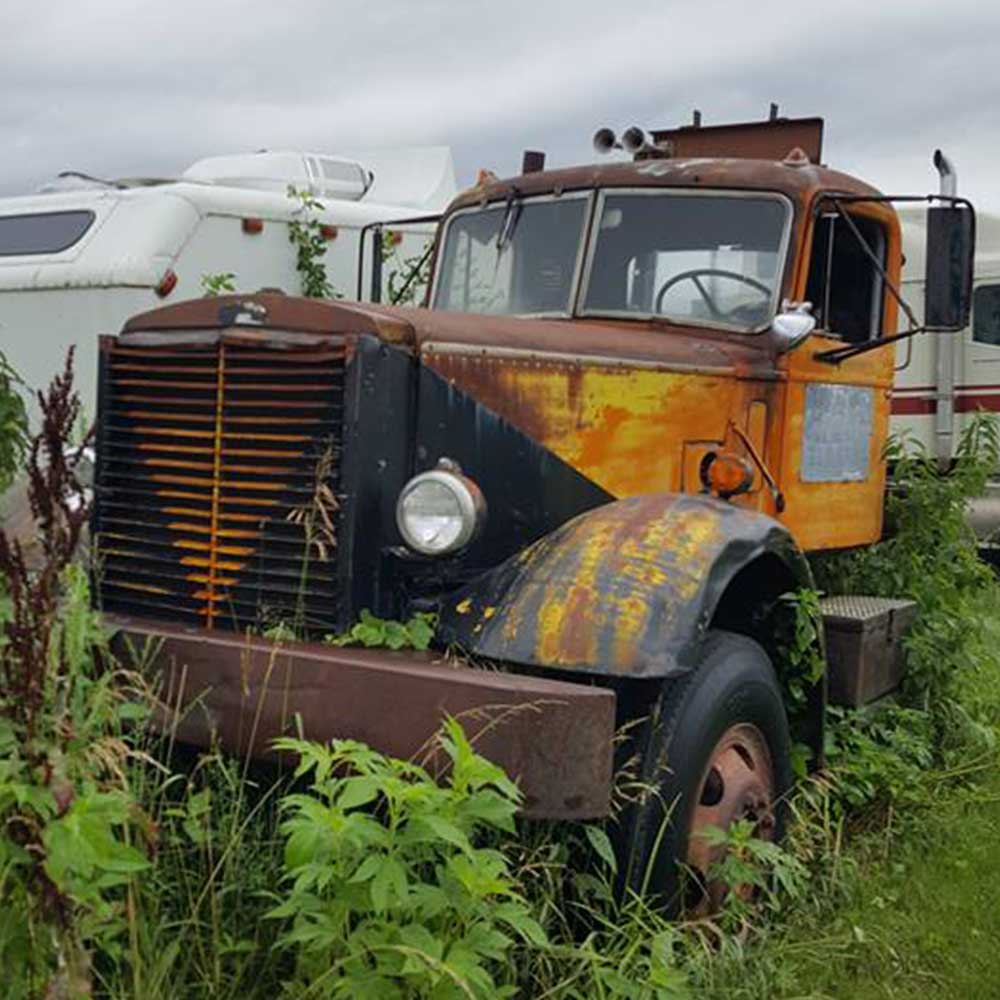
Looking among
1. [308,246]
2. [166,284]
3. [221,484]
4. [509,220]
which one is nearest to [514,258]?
[509,220]

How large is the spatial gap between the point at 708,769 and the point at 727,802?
5.0 inches

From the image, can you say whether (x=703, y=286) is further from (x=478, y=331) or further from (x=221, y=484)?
(x=221, y=484)

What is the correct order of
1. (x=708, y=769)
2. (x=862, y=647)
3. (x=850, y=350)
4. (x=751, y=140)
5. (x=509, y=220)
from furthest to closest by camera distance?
(x=751, y=140), (x=509, y=220), (x=850, y=350), (x=862, y=647), (x=708, y=769)

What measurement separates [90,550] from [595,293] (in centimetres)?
203

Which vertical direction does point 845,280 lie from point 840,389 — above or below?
above

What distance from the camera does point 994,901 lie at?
4.33 meters

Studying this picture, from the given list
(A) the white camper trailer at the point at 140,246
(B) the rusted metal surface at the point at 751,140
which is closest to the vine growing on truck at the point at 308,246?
(A) the white camper trailer at the point at 140,246

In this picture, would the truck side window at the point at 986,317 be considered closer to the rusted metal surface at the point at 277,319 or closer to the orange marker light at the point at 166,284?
the orange marker light at the point at 166,284

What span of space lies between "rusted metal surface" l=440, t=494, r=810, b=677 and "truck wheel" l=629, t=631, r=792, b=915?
0.28 m

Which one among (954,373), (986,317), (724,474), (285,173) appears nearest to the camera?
(724,474)

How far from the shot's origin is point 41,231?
9.27 meters

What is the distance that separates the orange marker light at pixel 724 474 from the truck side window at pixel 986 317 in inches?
323

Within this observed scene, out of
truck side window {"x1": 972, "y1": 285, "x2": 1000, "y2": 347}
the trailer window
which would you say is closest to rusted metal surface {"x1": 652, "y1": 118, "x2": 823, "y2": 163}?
the trailer window

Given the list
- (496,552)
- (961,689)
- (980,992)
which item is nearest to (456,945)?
(496,552)
